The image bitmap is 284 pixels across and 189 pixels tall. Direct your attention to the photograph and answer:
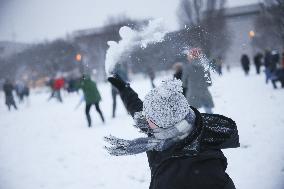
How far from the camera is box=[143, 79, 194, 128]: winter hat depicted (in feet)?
5.22

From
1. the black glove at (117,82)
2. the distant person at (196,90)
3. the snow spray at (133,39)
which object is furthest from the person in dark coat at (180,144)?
the distant person at (196,90)

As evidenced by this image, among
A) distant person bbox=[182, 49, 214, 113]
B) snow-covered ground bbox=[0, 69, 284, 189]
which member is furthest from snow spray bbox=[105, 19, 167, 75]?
distant person bbox=[182, 49, 214, 113]

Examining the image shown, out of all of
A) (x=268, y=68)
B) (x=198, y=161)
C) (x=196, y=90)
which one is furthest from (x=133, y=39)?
(x=268, y=68)

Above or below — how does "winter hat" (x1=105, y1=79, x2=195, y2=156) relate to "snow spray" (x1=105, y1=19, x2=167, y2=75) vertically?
below

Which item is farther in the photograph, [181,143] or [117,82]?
[117,82]

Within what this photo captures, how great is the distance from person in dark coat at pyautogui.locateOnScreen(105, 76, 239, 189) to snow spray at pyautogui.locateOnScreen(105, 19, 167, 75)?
51.8 inches

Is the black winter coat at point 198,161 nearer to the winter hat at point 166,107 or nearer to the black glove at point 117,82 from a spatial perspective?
the winter hat at point 166,107

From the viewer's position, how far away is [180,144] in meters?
1.60

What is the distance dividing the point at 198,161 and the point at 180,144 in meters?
0.12

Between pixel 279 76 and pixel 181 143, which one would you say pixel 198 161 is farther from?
pixel 279 76

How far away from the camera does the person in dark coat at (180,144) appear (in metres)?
1.54

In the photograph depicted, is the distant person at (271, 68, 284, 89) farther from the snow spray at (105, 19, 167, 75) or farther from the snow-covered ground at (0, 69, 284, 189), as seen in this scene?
the snow spray at (105, 19, 167, 75)

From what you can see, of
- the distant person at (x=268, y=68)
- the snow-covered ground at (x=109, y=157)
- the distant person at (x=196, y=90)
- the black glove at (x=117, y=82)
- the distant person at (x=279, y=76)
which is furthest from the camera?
the distant person at (x=268, y=68)

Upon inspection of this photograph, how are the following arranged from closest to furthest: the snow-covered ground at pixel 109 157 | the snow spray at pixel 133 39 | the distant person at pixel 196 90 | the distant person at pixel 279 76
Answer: the snow spray at pixel 133 39 < the snow-covered ground at pixel 109 157 < the distant person at pixel 196 90 < the distant person at pixel 279 76
